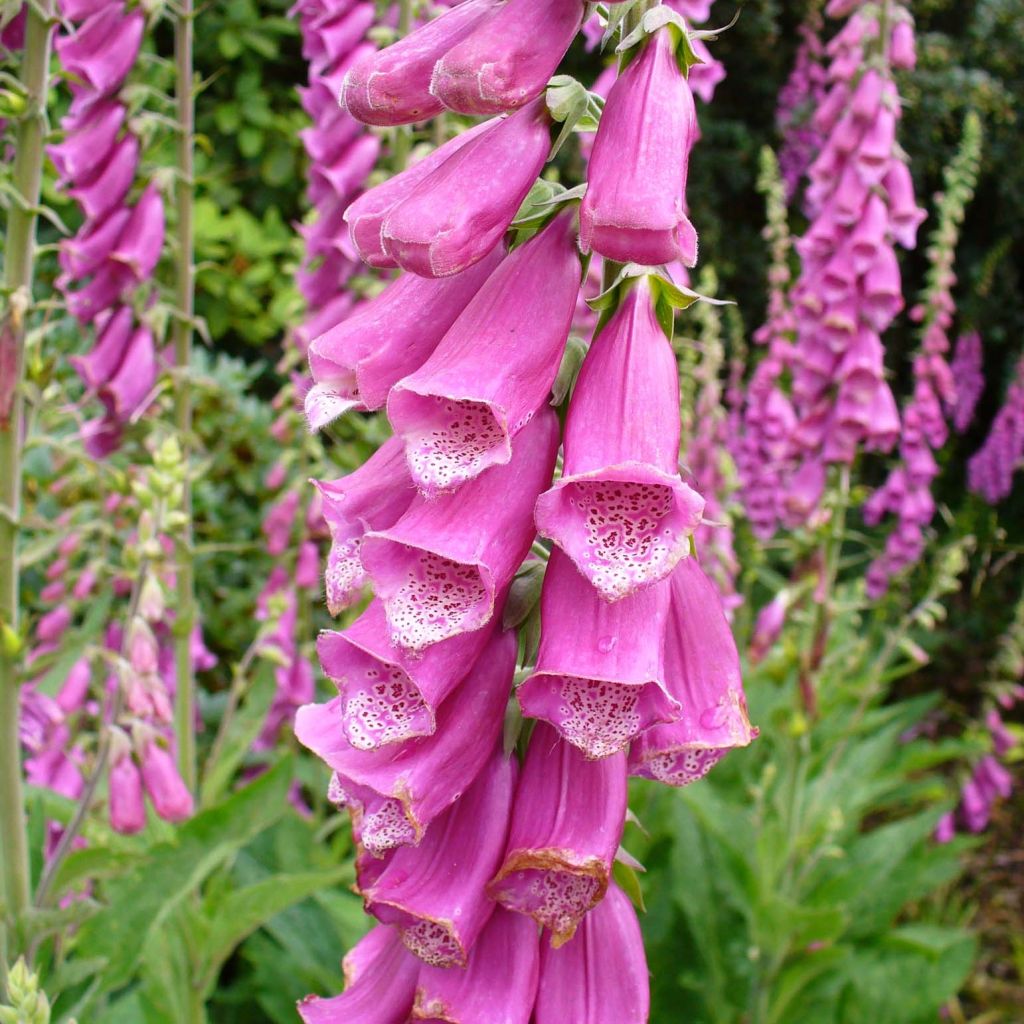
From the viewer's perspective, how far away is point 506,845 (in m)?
0.83

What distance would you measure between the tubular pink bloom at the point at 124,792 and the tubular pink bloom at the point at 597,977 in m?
0.93

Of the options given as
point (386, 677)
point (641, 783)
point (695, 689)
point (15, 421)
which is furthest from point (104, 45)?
point (641, 783)

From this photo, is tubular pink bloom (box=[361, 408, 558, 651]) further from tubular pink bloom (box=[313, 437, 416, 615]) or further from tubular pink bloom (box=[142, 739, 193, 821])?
tubular pink bloom (box=[142, 739, 193, 821])

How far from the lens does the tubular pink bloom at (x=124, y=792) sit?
5.18ft

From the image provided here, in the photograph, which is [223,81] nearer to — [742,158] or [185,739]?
[742,158]

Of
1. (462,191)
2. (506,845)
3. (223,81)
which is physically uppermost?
(462,191)

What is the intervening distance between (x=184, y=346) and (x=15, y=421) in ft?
2.21

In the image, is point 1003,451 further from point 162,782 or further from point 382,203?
point 382,203

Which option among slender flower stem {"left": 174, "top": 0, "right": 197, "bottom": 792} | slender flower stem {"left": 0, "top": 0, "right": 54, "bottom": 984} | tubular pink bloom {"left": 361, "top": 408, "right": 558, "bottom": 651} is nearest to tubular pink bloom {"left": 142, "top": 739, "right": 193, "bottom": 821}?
slender flower stem {"left": 0, "top": 0, "right": 54, "bottom": 984}

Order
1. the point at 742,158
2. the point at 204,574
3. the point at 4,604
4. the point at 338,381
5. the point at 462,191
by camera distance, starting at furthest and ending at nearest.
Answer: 1. the point at 742,158
2. the point at 204,574
3. the point at 4,604
4. the point at 338,381
5. the point at 462,191

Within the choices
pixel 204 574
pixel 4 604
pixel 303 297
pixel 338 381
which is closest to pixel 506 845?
pixel 338 381

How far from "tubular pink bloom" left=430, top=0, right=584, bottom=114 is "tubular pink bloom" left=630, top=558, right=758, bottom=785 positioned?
37 centimetres

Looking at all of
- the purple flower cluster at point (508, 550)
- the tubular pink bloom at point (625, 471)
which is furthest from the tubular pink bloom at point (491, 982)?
the tubular pink bloom at point (625, 471)

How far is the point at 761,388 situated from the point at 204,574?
2.00 meters
